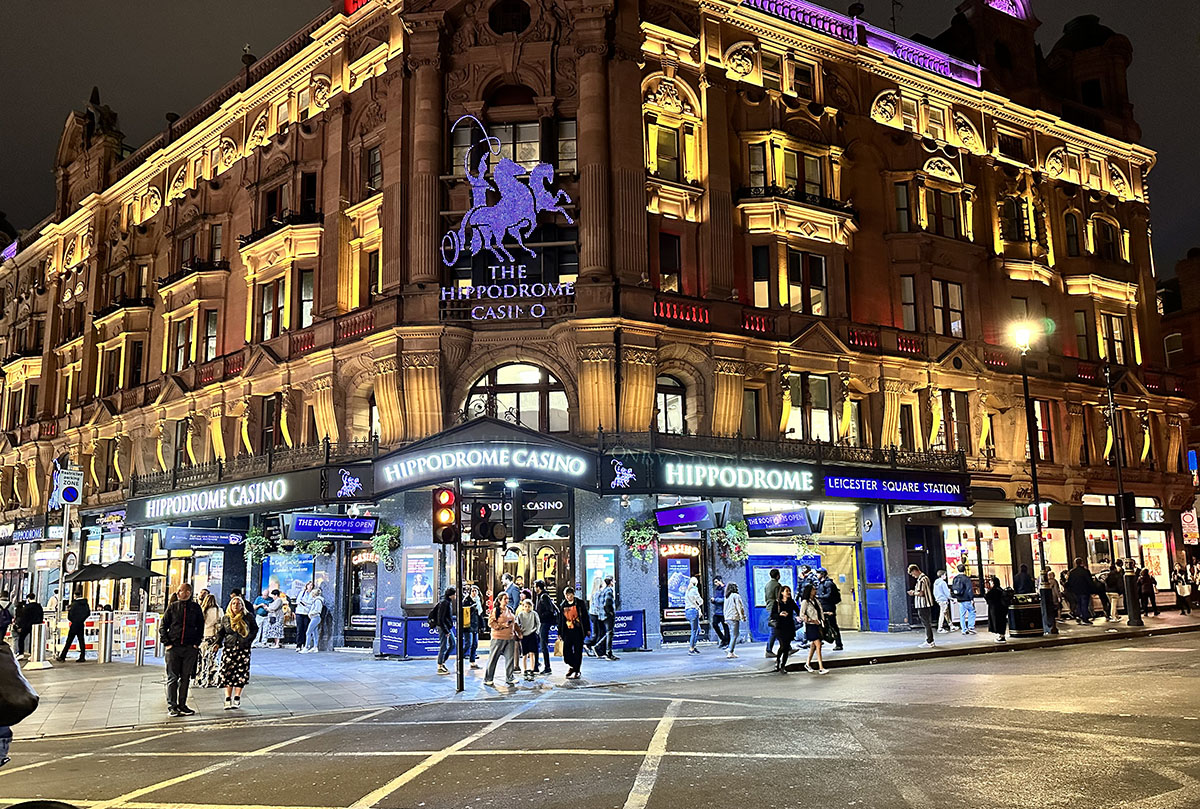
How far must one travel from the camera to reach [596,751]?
10.9m

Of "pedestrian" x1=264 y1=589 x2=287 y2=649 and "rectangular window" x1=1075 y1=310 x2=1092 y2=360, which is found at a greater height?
"rectangular window" x1=1075 y1=310 x2=1092 y2=360

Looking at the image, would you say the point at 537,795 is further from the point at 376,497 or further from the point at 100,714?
the point at 376,497

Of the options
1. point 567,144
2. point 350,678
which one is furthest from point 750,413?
point 350,678

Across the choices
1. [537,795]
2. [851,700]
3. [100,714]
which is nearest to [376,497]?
[100,714]

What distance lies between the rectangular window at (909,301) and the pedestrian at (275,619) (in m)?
22.9

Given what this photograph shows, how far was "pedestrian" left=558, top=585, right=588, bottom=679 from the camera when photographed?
2000cm

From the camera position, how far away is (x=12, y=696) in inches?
220

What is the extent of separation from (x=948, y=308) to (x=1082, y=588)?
10.9 metres

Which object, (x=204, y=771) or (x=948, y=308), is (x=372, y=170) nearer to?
(x=948, y=308)

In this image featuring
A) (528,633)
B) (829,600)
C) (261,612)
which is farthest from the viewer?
(261,612)

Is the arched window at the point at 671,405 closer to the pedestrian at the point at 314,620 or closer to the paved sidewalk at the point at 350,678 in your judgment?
the paved sidewalk at the point at 350,678

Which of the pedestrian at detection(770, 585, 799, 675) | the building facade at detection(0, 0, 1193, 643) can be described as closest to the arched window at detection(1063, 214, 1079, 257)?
the building facade at detection(0, 0, 1193, 643)

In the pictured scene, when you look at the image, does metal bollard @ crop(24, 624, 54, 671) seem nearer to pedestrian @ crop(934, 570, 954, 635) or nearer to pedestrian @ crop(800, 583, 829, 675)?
pedestrian @ crop(800, 583, 829, 675)

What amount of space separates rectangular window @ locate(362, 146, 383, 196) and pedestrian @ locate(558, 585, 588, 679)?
17.0 m
